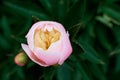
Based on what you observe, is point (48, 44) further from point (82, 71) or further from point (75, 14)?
→ point (82, 71)

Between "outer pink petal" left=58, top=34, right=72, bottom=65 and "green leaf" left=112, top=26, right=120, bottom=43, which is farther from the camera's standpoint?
"green leaf" left=112, top=26, right=120, bottom=43

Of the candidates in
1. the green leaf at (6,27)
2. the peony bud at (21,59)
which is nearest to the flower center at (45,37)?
the peony bud at (21,59)

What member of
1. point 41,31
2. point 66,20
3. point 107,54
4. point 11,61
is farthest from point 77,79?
point 41,31

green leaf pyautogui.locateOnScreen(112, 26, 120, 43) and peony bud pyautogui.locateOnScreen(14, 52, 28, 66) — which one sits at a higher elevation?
peony bud pyautogui.locateOnScreen(14, 52, 28, 66)

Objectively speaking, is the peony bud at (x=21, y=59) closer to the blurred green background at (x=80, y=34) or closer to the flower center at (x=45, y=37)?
the flower center at (x=45, y=37)

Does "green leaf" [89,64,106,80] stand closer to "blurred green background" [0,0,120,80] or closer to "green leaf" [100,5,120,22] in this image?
"blurred green background" [0,0,120,80]

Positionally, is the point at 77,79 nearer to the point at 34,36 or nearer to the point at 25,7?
the point at 25,7

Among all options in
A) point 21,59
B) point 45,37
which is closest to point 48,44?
point 45,37

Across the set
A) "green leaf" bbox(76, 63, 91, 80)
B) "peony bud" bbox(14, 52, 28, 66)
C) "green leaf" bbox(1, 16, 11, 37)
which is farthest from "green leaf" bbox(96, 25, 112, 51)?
"peony bud" bbox(14, 52, 28, 66)
